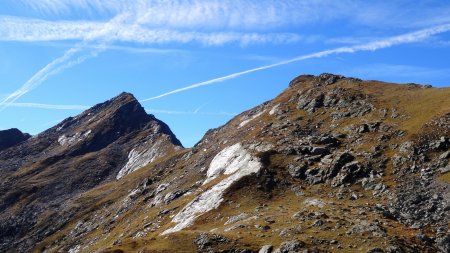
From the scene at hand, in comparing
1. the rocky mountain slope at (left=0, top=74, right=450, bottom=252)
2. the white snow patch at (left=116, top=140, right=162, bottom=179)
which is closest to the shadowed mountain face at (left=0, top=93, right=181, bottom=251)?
the white snow patch at (left=116, top=140, right=162, bottom=179)

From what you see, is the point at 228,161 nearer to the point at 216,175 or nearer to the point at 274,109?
the point at 216,175

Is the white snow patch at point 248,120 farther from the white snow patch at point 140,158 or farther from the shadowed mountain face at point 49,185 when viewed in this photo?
the white snow patch at point 140,158

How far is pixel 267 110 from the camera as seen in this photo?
13250 cm

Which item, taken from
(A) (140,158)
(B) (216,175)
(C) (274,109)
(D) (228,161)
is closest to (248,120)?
(C) (274,109)

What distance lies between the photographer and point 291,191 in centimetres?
7994

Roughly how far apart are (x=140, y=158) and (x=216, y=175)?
8757 cm

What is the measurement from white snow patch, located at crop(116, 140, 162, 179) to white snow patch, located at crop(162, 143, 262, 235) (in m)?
72.9

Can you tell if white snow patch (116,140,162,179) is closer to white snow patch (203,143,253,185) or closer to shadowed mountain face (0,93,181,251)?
shadowed mountain face (0,93,181,251)

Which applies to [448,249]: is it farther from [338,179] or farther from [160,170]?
[160,170]

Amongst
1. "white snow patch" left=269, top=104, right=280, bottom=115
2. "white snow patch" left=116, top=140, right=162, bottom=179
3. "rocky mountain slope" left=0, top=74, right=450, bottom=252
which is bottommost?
"rocky mountain slope" left=0, top=74, right=450, bottom=252

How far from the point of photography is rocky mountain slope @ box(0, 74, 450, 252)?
5931 cm

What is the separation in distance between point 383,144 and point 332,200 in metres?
19.5

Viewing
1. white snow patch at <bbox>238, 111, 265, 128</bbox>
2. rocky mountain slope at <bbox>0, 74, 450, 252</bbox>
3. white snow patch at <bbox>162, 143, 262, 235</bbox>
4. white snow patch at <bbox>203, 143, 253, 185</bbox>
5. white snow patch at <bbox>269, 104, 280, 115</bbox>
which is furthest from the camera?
white snow patch at <bbox>238, 111, 265, 128</bbox>

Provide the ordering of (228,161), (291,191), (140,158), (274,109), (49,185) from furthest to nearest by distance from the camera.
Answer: (140,158) → (49,185) → (274,109) → (228,161) → (291,191)
